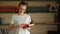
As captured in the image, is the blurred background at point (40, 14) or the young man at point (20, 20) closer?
the young man at point (20, 20)

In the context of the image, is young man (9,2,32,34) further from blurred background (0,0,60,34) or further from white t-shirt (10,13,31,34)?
blurred background (0,0,60,34)

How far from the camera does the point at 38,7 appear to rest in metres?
3.27

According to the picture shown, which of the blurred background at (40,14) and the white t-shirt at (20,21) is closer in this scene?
the white t-shirt at (20,21)

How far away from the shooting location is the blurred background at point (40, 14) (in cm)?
322

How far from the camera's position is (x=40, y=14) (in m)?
3.33

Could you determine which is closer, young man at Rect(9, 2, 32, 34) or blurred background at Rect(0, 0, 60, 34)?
young man at Rect(9, 2, 32, 34)

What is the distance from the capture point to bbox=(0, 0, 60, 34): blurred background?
322 centimetres

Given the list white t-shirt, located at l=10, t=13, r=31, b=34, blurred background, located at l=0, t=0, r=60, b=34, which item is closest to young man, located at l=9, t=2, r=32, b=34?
white t-shirt, located at l=10, t=13, r=31, b=34

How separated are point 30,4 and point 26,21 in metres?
1.43

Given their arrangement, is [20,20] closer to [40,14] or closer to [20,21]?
[20,21]

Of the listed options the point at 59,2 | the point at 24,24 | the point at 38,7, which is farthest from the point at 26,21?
the point at 59,2

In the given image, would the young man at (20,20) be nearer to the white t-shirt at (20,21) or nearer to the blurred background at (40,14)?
the white t-shirt at (20,21)

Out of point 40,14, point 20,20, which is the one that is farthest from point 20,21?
point 40,14

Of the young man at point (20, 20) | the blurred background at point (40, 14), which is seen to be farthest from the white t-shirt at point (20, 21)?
the blurred background at point (40, 14)
